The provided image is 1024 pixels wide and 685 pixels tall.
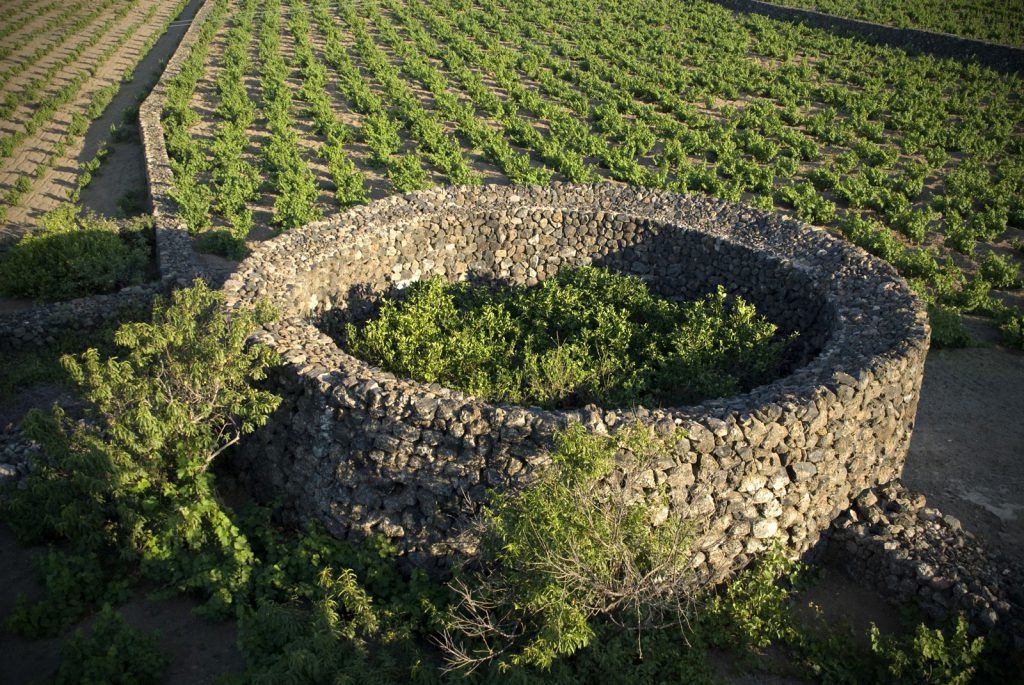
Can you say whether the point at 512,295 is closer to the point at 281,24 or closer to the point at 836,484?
the point at 836,484

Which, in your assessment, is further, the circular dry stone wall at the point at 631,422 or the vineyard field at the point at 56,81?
the vineyard field at the point at 56,81

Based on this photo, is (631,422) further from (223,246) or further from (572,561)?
(223,246)

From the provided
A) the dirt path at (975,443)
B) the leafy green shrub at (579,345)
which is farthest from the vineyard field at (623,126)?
the leafy green shrub at (579,345)

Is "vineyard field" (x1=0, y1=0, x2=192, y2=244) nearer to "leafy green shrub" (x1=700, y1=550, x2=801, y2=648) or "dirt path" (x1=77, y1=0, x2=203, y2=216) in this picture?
"dirt path" (x1=77, y1=0, x2=203, y2=216)

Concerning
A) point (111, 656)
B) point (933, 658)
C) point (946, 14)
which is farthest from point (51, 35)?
point (946, 14)

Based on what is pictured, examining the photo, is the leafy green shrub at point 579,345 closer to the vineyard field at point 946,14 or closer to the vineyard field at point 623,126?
the vineyard field at point 623,126

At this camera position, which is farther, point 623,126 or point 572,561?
point 623,126
